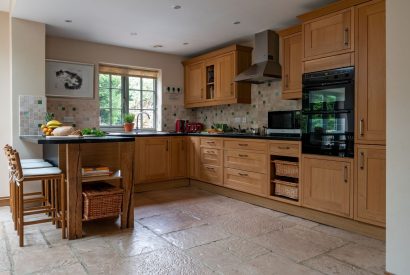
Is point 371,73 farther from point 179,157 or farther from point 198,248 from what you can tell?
point 179,157

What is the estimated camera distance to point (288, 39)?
12.4 feet

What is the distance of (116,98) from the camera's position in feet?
17.2

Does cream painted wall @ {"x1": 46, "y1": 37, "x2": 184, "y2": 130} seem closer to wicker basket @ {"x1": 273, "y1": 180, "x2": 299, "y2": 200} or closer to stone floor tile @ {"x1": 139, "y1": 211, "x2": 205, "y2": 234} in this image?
stone floor tile @ {"x1": 139, "y1": 211, "x2": 205, "y2": 234}

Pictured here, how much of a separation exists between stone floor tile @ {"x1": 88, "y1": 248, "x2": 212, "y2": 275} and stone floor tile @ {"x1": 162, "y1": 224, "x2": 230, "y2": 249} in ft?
0.75

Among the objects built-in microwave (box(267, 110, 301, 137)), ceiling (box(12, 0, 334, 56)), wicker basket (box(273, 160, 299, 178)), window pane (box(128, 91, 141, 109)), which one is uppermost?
ceiling (box(12, 0, 334, 56))

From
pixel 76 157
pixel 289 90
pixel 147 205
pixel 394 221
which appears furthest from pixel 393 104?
pixel 147 205

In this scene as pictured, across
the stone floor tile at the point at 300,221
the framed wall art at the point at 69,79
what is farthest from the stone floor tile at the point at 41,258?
the framed wall art at the point at 69,79

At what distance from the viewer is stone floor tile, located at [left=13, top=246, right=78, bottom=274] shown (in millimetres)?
2127

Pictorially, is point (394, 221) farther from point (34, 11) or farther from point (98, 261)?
point (34, 11)

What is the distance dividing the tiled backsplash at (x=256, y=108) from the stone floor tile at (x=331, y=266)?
221cm

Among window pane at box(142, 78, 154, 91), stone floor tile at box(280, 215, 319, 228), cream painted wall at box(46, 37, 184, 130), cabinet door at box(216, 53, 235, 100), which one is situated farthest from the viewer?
window pane at box(142, 78, 154, 91)

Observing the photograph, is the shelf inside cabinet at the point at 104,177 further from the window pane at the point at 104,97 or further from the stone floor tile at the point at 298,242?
the window pane at the point at 104,97

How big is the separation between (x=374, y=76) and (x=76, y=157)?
2744 millimetres

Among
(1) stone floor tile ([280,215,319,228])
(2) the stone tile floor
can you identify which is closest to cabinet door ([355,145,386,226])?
(2) the stone tile floor
